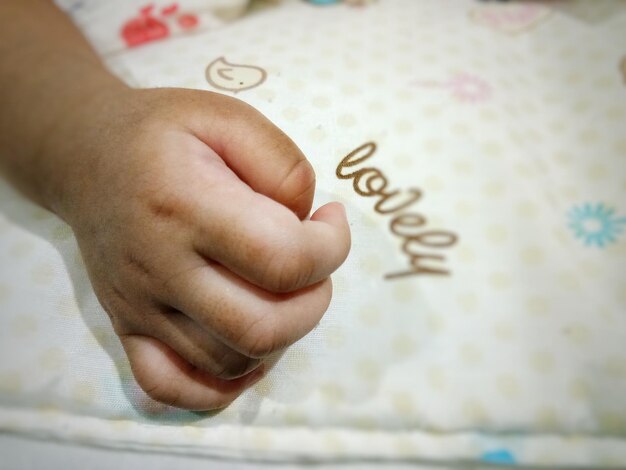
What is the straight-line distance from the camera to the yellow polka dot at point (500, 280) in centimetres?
27

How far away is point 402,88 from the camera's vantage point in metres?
0.36

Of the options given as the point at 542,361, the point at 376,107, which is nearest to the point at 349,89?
the point at 376,107

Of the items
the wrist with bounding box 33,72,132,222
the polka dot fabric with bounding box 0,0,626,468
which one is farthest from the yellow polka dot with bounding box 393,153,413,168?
the wrist with bounding box 33,72,132,222

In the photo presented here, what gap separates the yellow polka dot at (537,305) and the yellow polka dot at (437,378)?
0.23ft

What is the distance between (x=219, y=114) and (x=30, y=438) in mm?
293

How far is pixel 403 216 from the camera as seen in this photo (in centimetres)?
29

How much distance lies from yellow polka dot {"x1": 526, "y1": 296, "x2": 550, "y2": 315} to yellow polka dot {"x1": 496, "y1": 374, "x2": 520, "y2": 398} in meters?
0.04

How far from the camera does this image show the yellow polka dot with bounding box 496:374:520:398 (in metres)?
0.27

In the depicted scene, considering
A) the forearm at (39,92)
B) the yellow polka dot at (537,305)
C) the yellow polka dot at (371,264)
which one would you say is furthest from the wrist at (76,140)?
the yellow polka dot at (537,305)

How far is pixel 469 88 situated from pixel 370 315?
7.7 inches

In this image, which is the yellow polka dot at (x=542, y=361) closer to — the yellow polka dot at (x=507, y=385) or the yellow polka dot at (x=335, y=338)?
the yellow polka dot at (x=507, y=385)

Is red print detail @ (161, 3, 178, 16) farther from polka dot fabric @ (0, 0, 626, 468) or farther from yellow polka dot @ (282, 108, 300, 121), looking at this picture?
yellow polka dot @ (282, 108, 300, 121)

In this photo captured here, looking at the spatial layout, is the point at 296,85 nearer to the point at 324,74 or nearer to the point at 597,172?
the point at 324,74

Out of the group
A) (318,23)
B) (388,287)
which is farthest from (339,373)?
(318,23)
